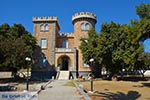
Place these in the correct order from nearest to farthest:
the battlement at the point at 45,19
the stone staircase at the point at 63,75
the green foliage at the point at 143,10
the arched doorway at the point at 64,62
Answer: the green foliage at the point at 143,10, the stone staircase at the point at 63,75, the battlement at the point at 45,19, the arched doorway at the point at 64,62

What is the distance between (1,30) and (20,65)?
807 cm

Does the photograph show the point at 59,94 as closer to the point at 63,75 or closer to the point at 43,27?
the point at 63,75

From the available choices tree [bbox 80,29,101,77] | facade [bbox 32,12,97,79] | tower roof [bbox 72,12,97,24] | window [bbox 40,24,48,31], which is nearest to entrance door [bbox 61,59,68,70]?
facade [bbox 32,12,97,79]

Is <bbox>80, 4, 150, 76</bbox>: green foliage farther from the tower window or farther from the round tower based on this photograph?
the tower window

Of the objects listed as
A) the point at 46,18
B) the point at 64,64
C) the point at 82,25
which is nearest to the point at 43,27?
the point at 46,18

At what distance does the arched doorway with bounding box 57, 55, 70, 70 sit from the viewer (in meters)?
47.7

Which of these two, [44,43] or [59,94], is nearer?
[59,94]

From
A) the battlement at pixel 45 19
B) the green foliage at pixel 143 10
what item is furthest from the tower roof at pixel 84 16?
the green foliage at pixel 143 10

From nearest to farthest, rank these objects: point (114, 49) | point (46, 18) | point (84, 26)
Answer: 1. point (114, 49)
2. point (84, 26)
3. point (46, 18)

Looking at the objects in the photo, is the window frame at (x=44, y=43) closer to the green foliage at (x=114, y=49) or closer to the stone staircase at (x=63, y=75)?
the stone staircase at (x=63, y=75)

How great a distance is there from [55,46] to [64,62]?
14.0 ft

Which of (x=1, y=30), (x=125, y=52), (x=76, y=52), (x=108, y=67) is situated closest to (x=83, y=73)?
(x=76, y=52)

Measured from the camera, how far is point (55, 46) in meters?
46.6

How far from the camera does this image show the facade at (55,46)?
45812 mm
